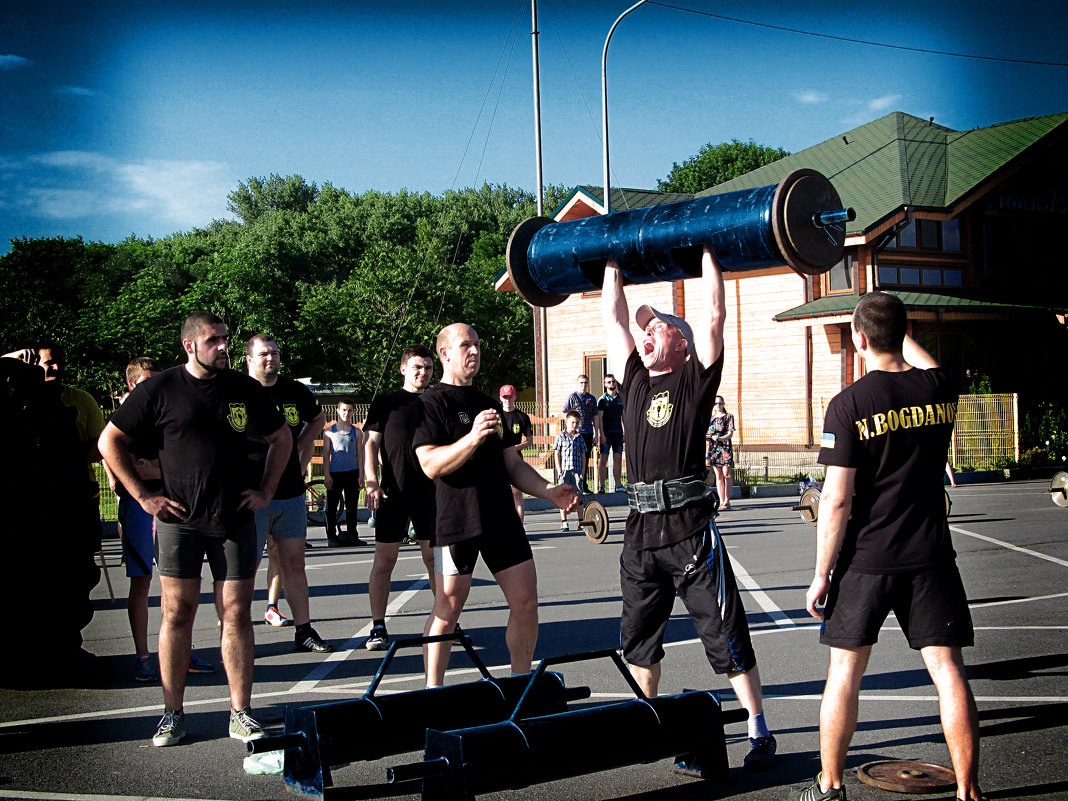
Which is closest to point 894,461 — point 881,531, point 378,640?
point 881,531

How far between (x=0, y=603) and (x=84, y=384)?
37197mm

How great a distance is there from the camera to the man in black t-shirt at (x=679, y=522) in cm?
417

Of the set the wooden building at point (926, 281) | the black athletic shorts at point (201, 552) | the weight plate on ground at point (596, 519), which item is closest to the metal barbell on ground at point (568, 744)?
the black athletic shorts at point (201, 552)

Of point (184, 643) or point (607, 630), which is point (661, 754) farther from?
point (607, 630)

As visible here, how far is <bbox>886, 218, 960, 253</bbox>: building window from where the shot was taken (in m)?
25.0

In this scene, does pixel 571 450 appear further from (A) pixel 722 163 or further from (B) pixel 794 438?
(A) pixel 722 163

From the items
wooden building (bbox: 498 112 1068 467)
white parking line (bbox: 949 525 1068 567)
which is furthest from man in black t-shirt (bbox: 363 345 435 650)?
wooden building (bbox: 498 112 1068 467)

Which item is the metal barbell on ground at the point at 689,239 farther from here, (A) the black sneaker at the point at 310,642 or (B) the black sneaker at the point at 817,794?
(A) the black sneaker at the point at 310,642

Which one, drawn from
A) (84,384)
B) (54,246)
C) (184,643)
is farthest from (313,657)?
(54,246)

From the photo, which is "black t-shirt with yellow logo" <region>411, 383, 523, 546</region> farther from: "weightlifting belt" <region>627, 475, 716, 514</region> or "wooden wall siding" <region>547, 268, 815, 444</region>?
"wooden wall siding" <region>547, 268, 815, 444</region>

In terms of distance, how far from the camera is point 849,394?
3738 mm

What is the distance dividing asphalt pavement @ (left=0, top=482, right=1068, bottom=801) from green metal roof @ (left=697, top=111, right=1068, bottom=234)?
16.2 meters

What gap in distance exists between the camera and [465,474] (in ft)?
15.9

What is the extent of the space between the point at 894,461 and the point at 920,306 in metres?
21.4
